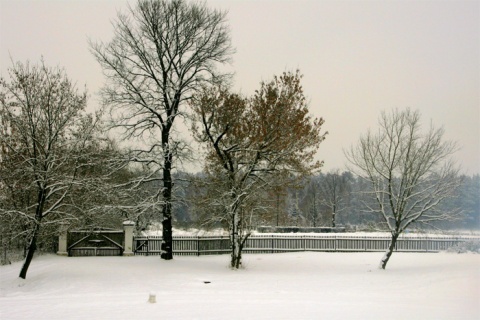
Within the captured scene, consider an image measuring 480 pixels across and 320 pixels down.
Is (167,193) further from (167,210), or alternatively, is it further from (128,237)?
(128,237)

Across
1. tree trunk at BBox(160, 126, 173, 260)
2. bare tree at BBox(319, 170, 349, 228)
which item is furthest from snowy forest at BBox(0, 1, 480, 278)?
bare tree at BBox(319, 170, 349, 228)

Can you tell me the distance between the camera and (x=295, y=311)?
1096cm

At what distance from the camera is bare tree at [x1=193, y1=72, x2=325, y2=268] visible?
20766 millimetres

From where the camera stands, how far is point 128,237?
2397 cm

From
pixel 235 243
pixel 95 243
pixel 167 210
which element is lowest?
pixel 95 243

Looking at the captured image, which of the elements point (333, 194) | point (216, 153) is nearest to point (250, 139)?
point (216, 153)

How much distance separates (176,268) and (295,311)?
1004 centimetres

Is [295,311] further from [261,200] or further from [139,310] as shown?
[261,200]

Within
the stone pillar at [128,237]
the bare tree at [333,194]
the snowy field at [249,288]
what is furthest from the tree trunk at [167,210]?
the bare tree at [333,194]

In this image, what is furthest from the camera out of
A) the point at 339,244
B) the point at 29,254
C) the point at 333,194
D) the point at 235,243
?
the point at 333,194

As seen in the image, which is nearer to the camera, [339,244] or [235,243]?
[235,243]

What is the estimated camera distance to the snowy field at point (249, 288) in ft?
35.6

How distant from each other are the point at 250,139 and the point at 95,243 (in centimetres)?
977

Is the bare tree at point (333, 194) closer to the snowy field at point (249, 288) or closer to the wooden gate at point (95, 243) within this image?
the snowy field at point (249, 288)
